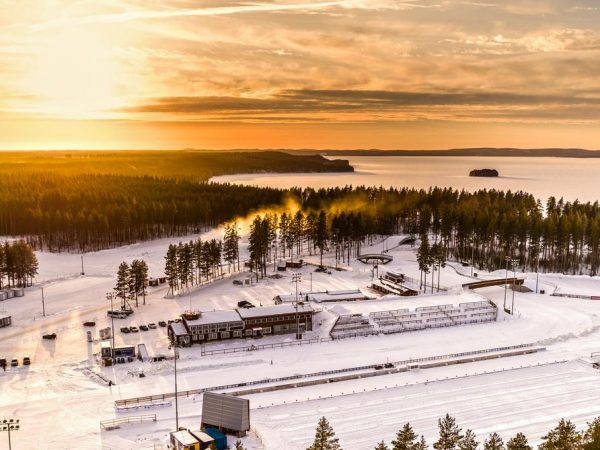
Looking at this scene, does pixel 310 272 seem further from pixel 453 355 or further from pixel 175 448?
pixel 175 448

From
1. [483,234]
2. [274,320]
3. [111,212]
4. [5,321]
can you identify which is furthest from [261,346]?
[111,212]

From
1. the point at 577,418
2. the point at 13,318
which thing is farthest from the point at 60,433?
the point at 577,418

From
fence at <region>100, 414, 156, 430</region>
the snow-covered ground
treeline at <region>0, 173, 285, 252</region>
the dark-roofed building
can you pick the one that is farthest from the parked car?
treeline at <region>0, 173, 285, 252</region>

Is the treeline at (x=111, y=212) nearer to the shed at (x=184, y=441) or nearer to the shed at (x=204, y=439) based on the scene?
the shed at (x=184, y=441)

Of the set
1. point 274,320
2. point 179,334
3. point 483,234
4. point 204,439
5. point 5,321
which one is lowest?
point 5,321

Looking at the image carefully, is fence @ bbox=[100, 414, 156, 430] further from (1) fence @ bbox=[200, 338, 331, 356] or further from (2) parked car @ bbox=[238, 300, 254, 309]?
(2) parked car @ bbox=[238, 300, 254, 309]

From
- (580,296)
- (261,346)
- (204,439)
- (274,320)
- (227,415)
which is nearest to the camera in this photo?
(204,439)

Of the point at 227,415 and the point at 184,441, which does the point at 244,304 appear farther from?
the point at 184,441
